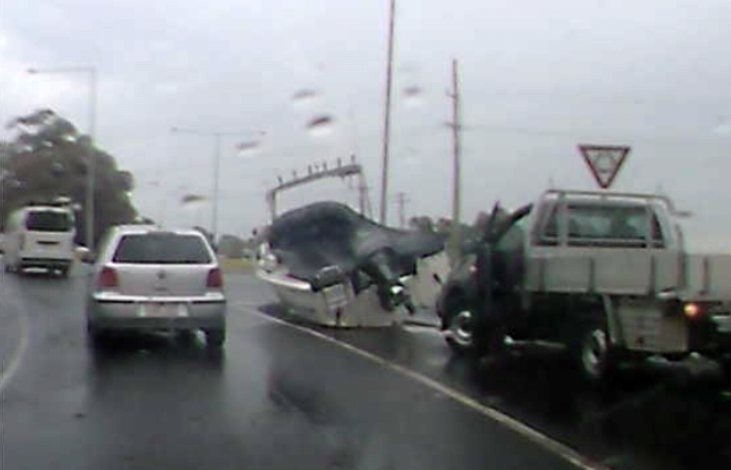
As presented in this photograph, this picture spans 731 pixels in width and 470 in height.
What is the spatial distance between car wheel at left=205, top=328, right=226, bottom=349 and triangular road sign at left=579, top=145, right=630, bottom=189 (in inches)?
202

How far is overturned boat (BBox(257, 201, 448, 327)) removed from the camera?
1839cm

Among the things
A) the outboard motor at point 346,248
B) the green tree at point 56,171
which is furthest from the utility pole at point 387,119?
the green tree at point 56,171

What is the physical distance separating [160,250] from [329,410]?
5.40 metres

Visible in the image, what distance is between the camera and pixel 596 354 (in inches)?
470

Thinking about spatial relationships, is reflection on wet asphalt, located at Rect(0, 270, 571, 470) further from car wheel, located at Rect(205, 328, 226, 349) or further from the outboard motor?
the outboard motor

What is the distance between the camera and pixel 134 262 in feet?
47.4

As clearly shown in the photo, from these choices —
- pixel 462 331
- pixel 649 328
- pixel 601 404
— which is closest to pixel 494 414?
pixel 601 404

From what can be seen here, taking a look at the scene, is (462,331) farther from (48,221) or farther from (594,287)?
(48,221)

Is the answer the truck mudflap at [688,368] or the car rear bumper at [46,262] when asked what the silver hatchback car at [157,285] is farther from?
the car rear bumper at [46,262]

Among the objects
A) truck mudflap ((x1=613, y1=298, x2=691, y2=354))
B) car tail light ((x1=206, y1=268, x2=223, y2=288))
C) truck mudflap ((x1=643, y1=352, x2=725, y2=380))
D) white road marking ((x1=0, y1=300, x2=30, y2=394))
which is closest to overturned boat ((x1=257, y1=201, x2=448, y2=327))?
car tail light ((x1=206, y1=268, x2=223, y2=288))

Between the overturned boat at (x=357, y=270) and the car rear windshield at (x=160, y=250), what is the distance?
3.86 meters

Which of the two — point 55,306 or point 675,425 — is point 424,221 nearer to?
point 55,306

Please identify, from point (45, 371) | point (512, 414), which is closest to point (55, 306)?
point (45, 371)

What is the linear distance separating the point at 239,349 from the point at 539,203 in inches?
174
